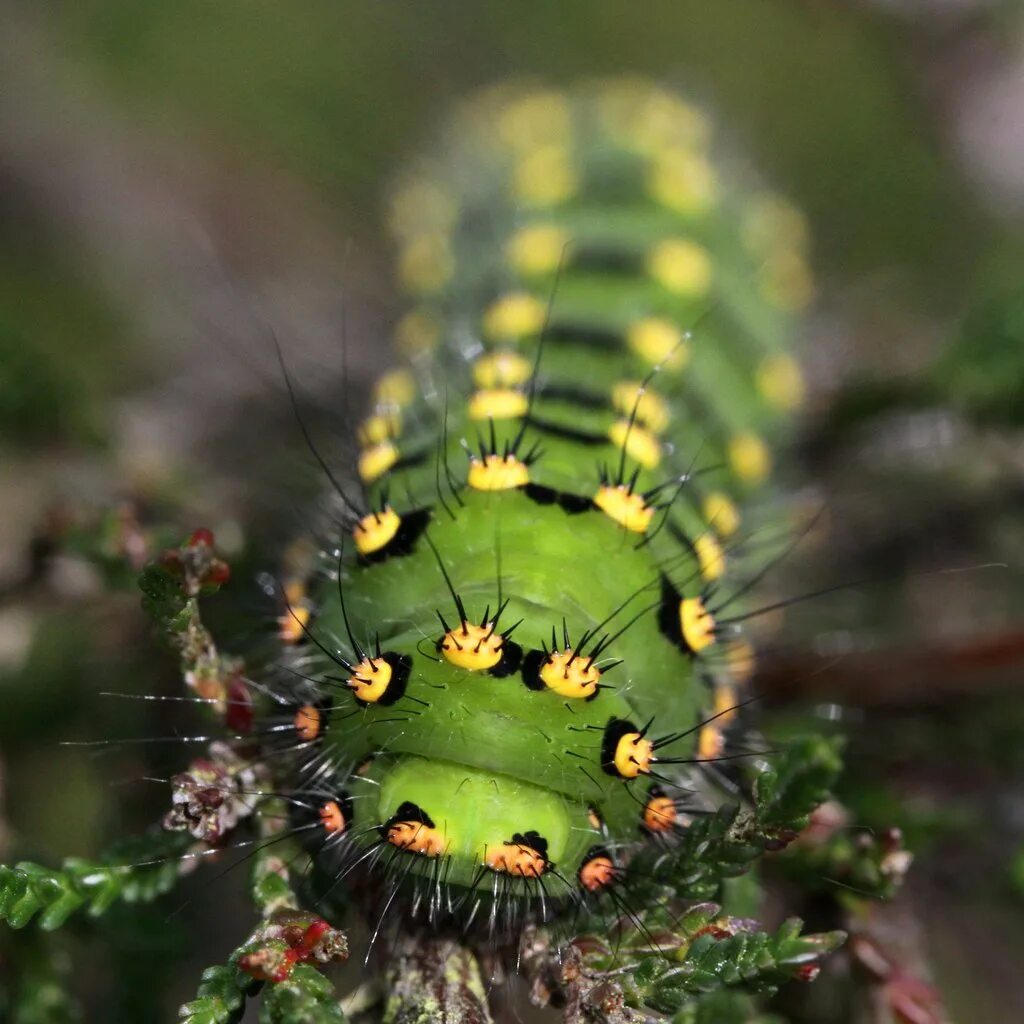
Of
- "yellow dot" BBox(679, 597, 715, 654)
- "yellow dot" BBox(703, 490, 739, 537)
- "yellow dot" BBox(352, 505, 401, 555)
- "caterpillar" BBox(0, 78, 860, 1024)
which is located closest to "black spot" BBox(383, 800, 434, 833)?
"caterpillar" BBox(0, 78, 860, 1024)

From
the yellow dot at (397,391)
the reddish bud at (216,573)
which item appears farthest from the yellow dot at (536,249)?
the reddish bud at (216,573)

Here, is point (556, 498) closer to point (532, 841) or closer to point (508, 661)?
point (508, 661)

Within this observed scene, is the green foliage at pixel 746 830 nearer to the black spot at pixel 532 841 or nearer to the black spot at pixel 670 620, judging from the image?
the black spot at pixel 532 841

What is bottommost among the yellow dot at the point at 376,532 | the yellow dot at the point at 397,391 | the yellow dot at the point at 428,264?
A: the yellow dot at the point at 376,532

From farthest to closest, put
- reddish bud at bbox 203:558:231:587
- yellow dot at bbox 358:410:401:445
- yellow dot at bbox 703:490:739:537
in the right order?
1. yellow dot at bbox 703:490:739:537
2. yellow dot at bbox 358:410:401:445
3. reddish bud at bbox 203:558:231:587

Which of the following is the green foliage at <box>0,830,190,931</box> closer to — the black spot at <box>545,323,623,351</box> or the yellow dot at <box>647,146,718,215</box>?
the black spot at <box>545,323,623,351</box>

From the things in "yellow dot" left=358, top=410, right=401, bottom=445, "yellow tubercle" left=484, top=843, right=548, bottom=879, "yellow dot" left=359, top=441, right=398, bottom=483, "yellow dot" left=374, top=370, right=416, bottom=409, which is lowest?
"yellow tubercle" left=484, top=843, right=548, bottom=879

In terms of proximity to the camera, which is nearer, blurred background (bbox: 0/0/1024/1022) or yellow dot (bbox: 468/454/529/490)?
yellow dot (bbox: 468/454/529/490)

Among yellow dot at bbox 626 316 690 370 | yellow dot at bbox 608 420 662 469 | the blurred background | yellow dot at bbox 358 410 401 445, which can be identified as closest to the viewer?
yellow dot at bbox 608 420 662 469
